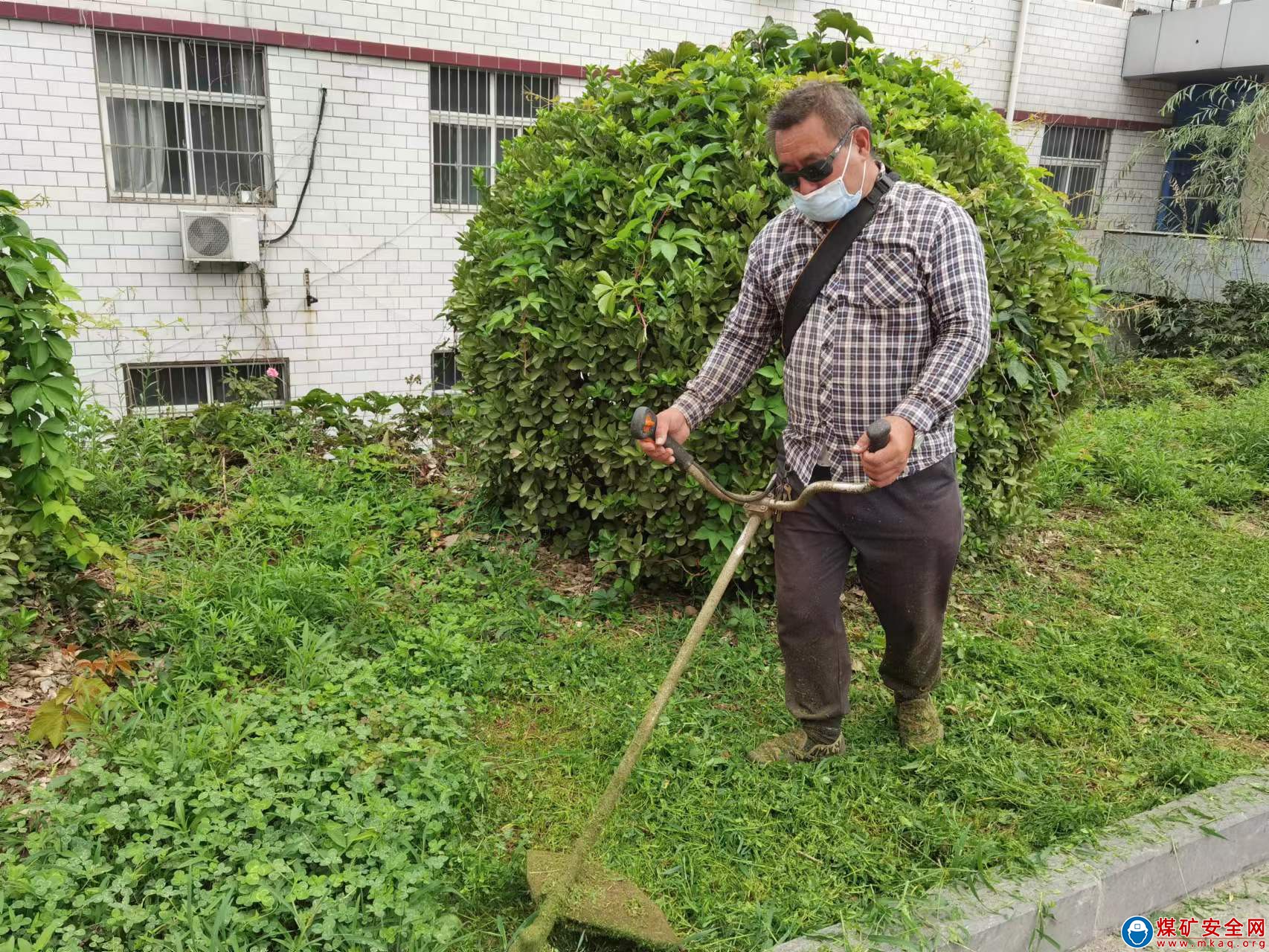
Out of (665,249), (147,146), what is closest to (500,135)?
(147,146)

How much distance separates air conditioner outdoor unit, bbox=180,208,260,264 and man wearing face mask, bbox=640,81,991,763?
22.5ft

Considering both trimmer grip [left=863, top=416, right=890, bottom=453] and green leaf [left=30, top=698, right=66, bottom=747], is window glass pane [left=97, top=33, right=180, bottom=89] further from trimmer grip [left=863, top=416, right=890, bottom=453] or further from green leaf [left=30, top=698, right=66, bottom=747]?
trimmer grip [left=863, top=416, right=890, bottom=453]

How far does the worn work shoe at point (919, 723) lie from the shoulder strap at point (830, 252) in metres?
1.47

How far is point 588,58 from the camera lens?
417 inches

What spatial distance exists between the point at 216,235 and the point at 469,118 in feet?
9.75

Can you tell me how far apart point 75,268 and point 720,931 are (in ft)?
27.5

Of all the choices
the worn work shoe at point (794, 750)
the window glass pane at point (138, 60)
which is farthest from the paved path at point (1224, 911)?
the window glass pane at point (138, 60)

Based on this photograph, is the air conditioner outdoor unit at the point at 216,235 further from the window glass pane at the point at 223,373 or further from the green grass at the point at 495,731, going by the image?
the green grass at the point at 495,731

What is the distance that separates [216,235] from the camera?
880 centimetres

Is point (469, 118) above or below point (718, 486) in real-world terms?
above

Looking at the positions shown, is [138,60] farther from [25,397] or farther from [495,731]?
[495,731]

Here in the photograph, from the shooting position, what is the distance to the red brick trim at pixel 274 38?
7.92 m

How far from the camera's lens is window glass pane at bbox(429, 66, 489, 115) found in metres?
9.93

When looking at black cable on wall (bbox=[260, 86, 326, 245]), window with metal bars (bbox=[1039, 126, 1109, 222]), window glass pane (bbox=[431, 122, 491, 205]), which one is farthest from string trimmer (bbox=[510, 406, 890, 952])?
window with metal bars (bbox=[1039, 126, 1109, 222])
